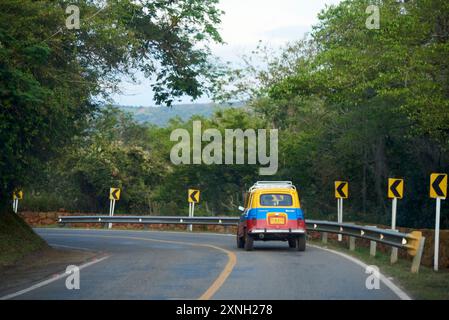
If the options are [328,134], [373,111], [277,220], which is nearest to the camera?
[277,220]

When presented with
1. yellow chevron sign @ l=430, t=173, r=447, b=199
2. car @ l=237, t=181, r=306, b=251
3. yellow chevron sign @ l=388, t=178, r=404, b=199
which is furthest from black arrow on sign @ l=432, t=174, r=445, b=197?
car @ l=237, t=181, r=306, b=251

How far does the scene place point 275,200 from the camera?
2639 centimetres

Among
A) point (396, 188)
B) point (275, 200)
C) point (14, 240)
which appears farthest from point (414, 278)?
point (14, 240)

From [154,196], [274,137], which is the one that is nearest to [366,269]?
[274,137]

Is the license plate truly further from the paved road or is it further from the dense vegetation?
the dense vegetation

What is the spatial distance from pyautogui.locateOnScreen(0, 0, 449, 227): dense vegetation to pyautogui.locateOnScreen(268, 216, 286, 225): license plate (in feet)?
21.8

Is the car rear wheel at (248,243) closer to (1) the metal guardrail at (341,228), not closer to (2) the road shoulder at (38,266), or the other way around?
(1) the metal guardrail at (341,228)

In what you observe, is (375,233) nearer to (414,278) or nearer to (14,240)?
(414,278)

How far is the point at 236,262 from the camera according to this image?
70.6 feet

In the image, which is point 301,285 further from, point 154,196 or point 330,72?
point 154,196

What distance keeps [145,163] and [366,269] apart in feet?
149

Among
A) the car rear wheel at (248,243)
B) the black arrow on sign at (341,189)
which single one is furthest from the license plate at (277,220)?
the black arrow on sign at (341,189)

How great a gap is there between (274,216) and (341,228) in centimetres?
436

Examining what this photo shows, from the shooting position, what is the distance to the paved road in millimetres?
14297
